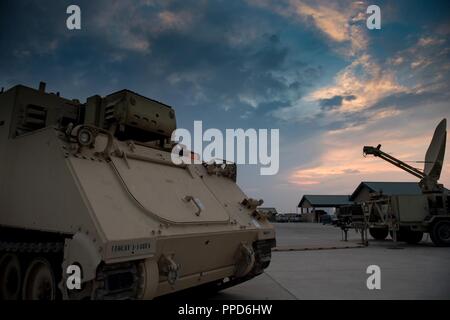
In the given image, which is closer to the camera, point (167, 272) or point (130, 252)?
point (130, 252)

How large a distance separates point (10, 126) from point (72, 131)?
1459 mm

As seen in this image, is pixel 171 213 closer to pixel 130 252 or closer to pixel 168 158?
pixel 130 252

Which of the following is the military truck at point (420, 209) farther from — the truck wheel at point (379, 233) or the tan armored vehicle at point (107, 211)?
the tan armored vehicle at point (107, 211)

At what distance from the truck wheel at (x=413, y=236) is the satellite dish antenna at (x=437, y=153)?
8.21 ft

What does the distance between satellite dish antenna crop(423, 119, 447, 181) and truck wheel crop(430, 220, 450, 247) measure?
2.35 m

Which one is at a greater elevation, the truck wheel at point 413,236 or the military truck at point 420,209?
the military truck at point 420,209

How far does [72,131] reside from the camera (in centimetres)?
399

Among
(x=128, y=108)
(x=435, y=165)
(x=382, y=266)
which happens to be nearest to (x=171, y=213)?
(x=128, y=108)

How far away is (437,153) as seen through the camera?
15016 millimetres

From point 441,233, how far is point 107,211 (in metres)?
14.0

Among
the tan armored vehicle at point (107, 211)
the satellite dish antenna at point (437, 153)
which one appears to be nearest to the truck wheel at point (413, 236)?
the satellite dish antenna at point (437, 153)

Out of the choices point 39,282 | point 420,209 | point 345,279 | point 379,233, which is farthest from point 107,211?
point 379,233

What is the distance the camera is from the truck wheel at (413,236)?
15797mm
